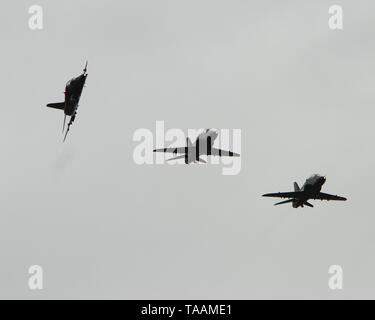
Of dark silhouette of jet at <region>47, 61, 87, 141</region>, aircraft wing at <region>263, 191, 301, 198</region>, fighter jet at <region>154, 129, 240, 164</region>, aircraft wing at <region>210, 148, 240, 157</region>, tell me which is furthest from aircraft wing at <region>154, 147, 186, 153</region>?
dark silhouette of jet at <region>47, 61, 87, 141</region>

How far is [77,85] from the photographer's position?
407 ft

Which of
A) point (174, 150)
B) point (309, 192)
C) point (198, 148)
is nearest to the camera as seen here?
point (309, 192)

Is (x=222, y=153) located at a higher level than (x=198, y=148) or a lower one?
higher

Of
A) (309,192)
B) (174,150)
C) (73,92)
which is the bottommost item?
(309,192)

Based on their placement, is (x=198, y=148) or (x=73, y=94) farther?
(x=198, y=148)

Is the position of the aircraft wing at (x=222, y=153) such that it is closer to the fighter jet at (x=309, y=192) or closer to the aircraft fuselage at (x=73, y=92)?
the fighter jet at (x=309, y=192)

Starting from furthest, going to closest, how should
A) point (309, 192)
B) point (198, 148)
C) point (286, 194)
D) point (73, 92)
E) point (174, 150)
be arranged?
point (174, 150) → point (286, 194) → point (198, 148) → point (309, 192) → point (73, 92)

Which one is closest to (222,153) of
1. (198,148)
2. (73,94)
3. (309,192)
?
(198,148)

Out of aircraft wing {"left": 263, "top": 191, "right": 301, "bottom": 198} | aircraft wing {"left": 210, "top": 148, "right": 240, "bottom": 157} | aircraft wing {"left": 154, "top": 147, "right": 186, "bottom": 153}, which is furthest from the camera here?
aircraft wing {"left": 210, "top": 148, "right": 240, "bottom": 157}

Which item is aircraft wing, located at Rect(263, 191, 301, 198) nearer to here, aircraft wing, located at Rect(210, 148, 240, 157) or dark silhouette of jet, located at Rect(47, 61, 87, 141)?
aircraft wing, located at Rect(210, 148, 240, 157)

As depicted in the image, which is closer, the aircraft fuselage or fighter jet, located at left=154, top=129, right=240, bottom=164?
the aircraft fuselage

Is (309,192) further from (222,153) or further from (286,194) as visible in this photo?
(222,153)
